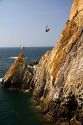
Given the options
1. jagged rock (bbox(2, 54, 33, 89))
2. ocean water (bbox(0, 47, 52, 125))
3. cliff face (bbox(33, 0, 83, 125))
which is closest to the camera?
cliff face (bbox(33, 0, 83, 125))

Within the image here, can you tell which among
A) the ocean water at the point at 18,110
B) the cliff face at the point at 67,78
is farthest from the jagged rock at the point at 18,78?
the cliff face at the point at 67,78

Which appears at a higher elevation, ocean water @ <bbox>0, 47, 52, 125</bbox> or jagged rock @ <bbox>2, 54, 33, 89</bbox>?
jagged rock @ <bbox>2, 54, 33, 89</bbox>

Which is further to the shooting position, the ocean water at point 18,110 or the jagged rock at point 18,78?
the jagged rock at point 18,78

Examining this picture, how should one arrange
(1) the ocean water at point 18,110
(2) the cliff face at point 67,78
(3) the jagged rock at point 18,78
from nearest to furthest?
(2) the cliff face at point 67,78 → (1) the ocean water at point 18,110 → (3) the jagged rock at point 18,78

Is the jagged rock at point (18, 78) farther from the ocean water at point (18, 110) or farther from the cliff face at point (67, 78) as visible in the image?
the cliff face at point (67, 78)

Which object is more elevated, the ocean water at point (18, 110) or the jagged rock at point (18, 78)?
the jagged rock at point (18, 78)

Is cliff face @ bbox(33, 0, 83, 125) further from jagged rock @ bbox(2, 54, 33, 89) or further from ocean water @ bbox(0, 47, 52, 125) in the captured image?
jagged rock @ bbox(2, 54, 33, 89)

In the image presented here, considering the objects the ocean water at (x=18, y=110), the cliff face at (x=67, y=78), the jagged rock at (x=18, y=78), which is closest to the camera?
the cliff face at (x=67, y=78)

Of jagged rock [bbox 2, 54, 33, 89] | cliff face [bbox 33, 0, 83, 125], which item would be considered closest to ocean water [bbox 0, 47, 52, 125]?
cliff face [bbox 33, 0, 83, 125]

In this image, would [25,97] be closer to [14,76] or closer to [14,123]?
[14,76]

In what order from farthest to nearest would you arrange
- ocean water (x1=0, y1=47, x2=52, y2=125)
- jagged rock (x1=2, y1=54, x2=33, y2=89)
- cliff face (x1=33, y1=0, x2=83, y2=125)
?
1. jagged rock (x1=2, y1=54, x2=33, y2=89)
2. ocean water (x1=0, y1=47, x2=52, y2=125)
3. cliff face (x1=33, y1=0, x2=83, y2=125)
